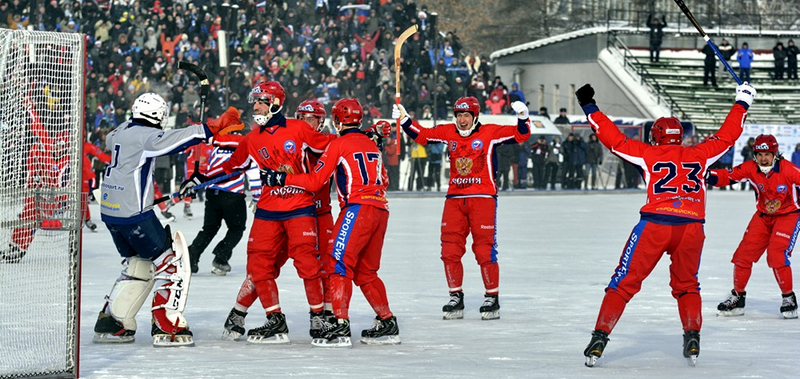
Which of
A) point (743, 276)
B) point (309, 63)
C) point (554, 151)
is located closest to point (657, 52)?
point (554, 151)

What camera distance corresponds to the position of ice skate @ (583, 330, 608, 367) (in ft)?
26.8

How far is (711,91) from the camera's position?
4106cm

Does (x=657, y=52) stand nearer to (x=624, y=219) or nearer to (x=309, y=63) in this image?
(x=309, y=63)

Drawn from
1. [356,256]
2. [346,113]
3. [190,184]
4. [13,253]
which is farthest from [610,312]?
[13,253]

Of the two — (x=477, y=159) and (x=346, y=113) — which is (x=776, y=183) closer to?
(x=477, y=159)

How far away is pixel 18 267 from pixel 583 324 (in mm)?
5454

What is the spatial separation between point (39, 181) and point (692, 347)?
4.31m

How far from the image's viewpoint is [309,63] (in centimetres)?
3078

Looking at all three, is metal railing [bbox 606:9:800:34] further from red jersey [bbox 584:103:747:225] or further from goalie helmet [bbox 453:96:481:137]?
red jersey [bbox 584:103:747:225]

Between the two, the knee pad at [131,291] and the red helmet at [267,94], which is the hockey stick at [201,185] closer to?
the knee pad at [131,291]

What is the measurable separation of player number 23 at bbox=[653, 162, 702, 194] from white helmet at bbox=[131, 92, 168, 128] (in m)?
3.20

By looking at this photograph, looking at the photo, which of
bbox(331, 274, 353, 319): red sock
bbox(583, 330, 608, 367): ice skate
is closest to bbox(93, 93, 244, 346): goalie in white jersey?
bbox(331, 274, 353, 319): red sock

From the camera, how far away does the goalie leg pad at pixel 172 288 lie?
8.98 m

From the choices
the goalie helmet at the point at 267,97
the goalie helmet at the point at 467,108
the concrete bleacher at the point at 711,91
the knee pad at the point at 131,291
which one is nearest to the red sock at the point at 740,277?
the goalie helmet at the point at 467,108
